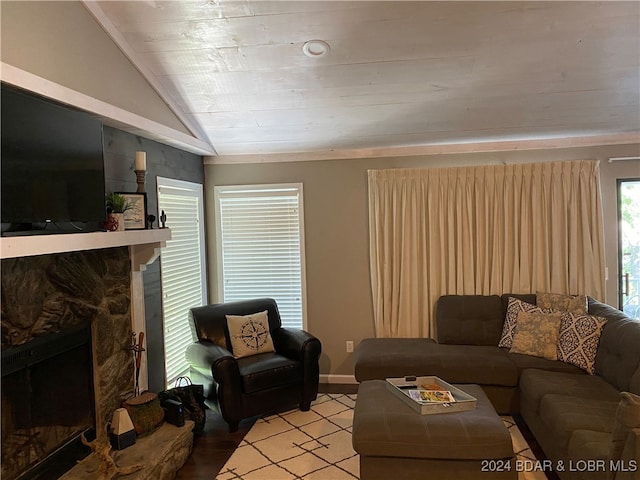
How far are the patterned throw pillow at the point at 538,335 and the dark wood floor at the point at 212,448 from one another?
232 centimetres

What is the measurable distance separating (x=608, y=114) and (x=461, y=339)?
227 centimetres

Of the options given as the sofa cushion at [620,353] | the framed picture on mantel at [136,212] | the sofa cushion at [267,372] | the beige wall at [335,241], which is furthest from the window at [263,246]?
the sofa cushion at [620,353]

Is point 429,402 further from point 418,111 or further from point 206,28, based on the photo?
point 206,28

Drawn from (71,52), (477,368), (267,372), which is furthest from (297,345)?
(71,52)

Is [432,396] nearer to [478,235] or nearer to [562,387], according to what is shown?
[562,387]

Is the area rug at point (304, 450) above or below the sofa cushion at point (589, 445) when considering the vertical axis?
below

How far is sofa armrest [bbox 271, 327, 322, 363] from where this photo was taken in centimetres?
374

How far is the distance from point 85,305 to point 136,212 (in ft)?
2.20

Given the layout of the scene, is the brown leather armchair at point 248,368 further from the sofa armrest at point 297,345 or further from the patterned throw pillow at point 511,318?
the patterned throw pillow at point 511,318

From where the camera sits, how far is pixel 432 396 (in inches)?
110

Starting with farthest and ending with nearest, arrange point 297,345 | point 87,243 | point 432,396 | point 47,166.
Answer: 1. point 297,345
2. point 432,396
3. point 87,243
4. point 47,166

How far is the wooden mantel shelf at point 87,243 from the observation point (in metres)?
1.87

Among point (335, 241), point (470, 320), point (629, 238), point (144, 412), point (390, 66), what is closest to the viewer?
point (144, 412)

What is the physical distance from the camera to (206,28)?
8.89 ft
